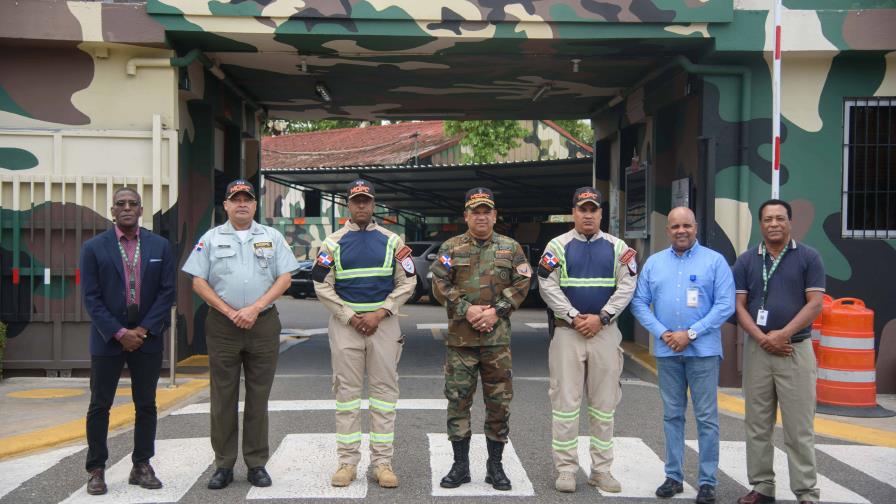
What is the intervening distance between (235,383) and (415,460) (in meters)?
1.53

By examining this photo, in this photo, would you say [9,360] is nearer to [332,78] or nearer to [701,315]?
[332,78]

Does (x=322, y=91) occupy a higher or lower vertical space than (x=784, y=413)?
higher

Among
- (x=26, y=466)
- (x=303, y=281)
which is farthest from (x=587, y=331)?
(x=303, y=281)

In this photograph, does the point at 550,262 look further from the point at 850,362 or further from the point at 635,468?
the point at 850,362

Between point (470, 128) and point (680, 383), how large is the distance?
24489 millimetres

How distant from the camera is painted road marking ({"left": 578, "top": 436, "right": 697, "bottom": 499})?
18.7 ft

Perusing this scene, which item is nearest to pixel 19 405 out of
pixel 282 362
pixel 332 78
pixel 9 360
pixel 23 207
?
pixel 9 360

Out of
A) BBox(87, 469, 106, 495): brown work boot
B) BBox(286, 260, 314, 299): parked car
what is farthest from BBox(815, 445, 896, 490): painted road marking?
BBox(286, 260, 314, 299): parked car

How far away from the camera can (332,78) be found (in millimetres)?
12633

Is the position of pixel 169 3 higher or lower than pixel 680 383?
higher

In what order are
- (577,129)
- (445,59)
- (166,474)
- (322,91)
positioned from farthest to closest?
1. (577,129)
2. (322,91)
3. (445,59)
4. (166,474)

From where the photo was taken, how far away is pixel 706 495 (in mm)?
5453

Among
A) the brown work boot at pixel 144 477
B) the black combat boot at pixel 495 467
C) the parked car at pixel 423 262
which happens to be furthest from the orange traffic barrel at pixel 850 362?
the parked car at pixel 423 262

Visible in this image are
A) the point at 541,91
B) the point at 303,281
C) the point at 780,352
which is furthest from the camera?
the point at 303,281
